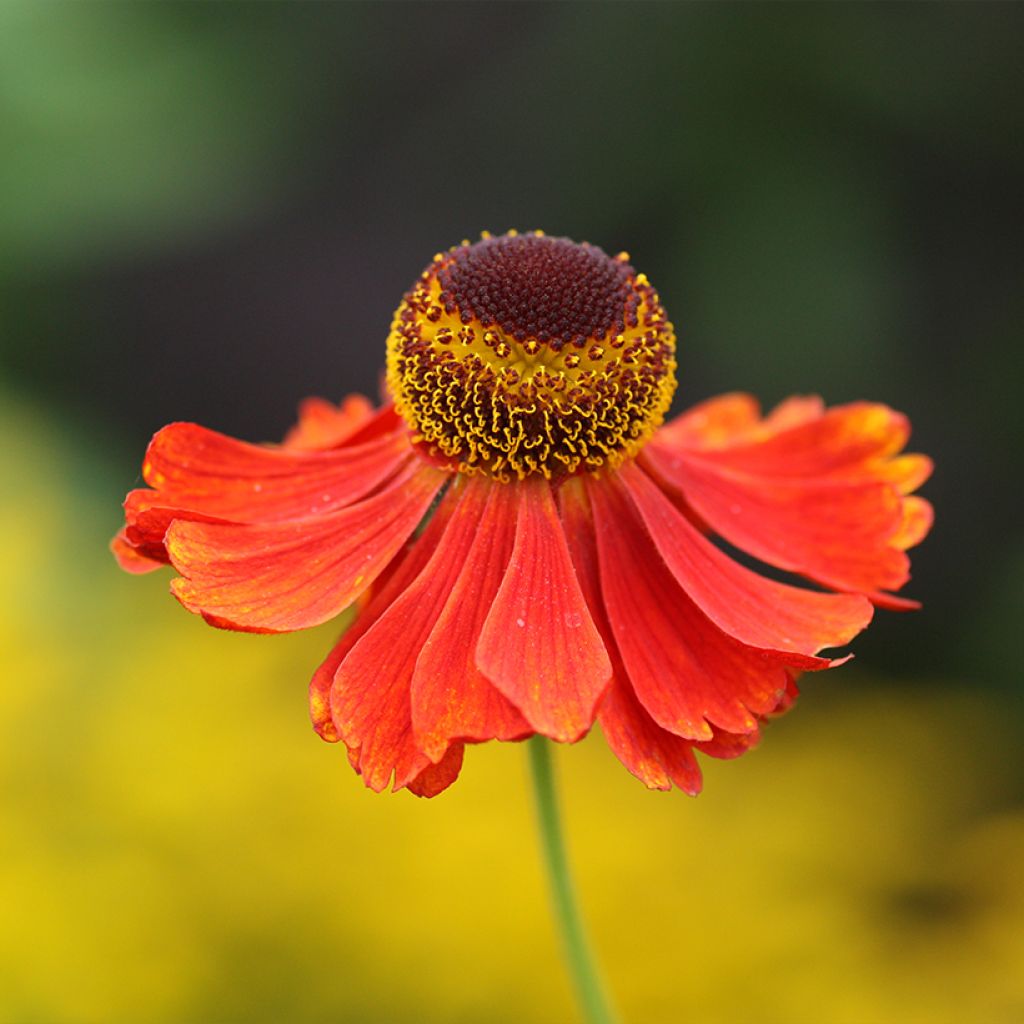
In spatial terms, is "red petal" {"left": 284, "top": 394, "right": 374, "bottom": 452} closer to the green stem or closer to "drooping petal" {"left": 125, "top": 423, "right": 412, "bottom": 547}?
"drooping petal" {"left": 125, "top": 423, "right": 412, "bottom": 547}

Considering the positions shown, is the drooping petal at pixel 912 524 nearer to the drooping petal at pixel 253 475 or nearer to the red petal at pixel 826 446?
the red petal at pixel 826 446

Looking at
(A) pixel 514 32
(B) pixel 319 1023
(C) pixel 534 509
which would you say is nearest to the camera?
(C) pixel 534 509

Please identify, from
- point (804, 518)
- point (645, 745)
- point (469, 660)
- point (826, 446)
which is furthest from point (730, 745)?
point (826, 446)

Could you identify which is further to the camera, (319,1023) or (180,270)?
(180,270)

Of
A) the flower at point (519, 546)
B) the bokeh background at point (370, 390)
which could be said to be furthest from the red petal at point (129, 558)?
the bokeh background at point (370, 390)

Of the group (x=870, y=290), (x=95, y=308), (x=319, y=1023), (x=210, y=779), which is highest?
(x=95, y=308)

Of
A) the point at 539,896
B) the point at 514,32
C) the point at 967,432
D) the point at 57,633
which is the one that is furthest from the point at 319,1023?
the point at 514,32

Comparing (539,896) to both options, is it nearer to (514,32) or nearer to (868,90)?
(868,90)
